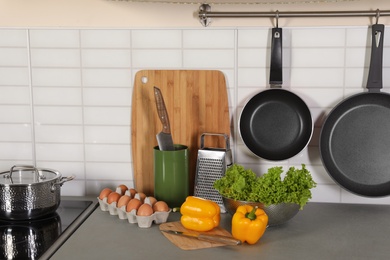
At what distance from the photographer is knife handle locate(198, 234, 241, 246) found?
5.07ft

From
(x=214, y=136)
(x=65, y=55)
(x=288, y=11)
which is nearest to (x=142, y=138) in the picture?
(x=214, y=136)

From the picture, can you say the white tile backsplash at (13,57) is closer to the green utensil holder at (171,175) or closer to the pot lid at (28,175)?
the pot lid at (28,175)

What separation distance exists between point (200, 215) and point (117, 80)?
1.92ft

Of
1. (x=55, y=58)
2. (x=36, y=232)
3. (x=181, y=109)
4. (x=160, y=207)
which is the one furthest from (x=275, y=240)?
(x=55, y=58)

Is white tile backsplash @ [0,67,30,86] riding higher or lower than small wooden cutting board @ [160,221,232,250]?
higher

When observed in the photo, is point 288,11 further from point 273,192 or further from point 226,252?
point 226,252

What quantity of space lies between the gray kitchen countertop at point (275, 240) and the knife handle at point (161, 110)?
28 cm

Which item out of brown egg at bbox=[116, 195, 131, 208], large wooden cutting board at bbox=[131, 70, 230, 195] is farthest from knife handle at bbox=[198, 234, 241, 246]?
large wooden cutting board at bbox=[131, 70, 230, 195]

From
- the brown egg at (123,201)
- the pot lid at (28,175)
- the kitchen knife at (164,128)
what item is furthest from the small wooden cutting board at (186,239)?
the pot lid at (28,175)

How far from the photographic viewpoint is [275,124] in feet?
6.24

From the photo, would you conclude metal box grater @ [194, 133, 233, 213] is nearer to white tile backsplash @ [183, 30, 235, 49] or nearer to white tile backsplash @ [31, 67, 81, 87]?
white tile backsplash @ [183, 30, 235, 49]

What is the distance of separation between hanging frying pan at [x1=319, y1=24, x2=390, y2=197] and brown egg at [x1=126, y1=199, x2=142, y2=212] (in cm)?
60

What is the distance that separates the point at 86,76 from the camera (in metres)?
1.97

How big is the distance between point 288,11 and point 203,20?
0.89 ft
